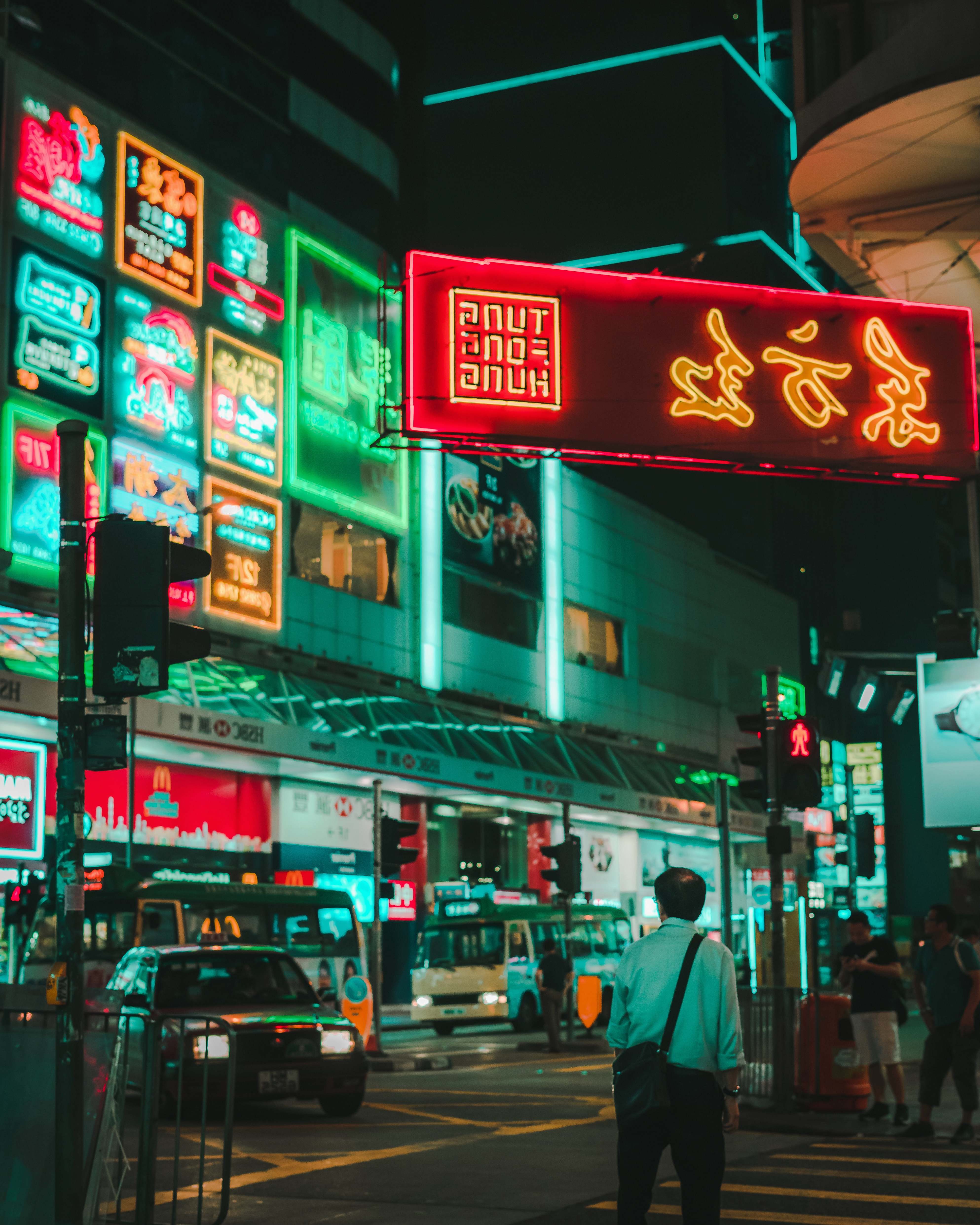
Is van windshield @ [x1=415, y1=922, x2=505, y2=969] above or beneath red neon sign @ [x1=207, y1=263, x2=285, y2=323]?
beneath

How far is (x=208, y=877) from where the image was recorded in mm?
33719

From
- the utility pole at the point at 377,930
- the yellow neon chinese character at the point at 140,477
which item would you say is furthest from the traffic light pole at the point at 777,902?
the yellow neon chinese character at the point at 140,477

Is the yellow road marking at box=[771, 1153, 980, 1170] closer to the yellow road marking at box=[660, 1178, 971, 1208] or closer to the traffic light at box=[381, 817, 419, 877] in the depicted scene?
the yellow road marking at box=[660, 1178, 971, 1208]

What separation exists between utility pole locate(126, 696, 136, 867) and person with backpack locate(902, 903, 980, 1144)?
1688 cm

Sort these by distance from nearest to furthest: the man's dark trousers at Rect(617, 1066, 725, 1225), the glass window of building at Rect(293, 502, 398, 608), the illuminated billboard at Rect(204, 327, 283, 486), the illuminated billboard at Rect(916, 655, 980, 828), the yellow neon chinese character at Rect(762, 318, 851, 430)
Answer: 1. the man's dark trousers at Rect(617, 1066, 725, 1225)
2. the yellow neon chinese character at Rect(762, 318, 851, 430)
3. the illuminated billboard at Rect(916, 655, 980, 828)
4. the illuminated billboard at Rect(204, 327, 283, 486)
5. the glass window of building at Rect(293, 502, 398, 608)

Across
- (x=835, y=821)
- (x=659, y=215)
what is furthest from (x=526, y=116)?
(x=835, y=821)

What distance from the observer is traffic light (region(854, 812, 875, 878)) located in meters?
36.8

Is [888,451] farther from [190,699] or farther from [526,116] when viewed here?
[526,116]

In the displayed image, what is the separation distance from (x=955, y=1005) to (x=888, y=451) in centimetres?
604

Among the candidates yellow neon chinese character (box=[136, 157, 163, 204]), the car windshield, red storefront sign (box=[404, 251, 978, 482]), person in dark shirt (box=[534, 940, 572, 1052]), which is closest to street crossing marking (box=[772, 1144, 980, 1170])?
the car windshield

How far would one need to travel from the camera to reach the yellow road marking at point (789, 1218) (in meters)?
8.73

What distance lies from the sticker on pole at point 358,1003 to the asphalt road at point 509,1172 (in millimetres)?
5895

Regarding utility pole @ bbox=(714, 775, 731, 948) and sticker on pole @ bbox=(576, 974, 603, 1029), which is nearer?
utility pole @ bbox=(714, 775, 731, 948)

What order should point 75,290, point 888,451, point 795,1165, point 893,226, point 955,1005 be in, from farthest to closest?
point 75,290 < point 888,451 < point 893,226 < point 955,1005 < point 795,1165
